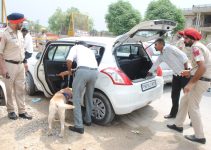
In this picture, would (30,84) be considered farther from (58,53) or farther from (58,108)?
(58,108)

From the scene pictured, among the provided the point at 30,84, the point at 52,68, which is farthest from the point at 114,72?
the point at 30,84

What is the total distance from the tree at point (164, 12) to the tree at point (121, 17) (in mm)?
2118

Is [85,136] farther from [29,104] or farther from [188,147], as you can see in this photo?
[29,104]

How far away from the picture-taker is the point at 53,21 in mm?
77750

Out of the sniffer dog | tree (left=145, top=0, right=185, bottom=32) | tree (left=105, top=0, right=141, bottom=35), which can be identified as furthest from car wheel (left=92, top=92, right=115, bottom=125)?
tree (left=145, top=0, right=185, bottom=32)

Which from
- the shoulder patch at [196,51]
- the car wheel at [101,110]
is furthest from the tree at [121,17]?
the shoulder patch at [196,51]

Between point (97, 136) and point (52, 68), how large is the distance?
206 cm

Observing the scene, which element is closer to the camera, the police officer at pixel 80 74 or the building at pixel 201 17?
the police officer at pixel 80 74

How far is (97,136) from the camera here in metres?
4.73

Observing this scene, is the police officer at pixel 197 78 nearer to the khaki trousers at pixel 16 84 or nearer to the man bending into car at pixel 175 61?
the man bending into car at pixel 175 61

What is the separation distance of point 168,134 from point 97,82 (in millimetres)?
1668

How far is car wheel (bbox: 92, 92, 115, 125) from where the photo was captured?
499cm

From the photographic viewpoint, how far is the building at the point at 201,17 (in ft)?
149

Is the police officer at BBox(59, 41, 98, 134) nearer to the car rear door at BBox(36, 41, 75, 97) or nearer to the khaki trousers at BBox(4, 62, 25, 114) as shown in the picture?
the car rear door at BBox(36, 41, 75, 97)
